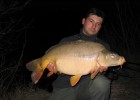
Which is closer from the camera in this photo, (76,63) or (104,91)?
(76,63)

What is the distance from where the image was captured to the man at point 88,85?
9.29ft

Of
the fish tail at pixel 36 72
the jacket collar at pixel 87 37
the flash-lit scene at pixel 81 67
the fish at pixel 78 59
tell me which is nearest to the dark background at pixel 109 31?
the flash-lit scene at pixel 81 67

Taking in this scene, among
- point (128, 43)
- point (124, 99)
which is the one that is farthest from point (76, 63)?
point (128, 43)

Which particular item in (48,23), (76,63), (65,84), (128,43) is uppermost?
(76,63)

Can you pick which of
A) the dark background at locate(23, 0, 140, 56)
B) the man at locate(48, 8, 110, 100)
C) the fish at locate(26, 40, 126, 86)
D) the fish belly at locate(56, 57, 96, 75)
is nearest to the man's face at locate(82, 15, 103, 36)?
→ the man at locate(48, 8, 110, 100)

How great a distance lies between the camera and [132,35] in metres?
7.07

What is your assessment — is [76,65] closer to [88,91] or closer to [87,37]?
[88,91]

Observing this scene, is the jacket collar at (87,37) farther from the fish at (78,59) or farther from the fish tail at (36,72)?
the fish tail at (36,72)

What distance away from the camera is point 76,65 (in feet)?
8.62

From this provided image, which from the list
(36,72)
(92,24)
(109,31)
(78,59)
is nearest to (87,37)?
(92,24)

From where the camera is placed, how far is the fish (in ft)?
8.58

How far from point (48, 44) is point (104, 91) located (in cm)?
631

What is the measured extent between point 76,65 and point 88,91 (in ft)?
1.28

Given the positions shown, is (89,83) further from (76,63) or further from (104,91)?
(76,63)
